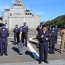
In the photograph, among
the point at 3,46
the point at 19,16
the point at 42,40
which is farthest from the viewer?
the point at 19,16

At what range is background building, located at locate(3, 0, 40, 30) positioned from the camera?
145 metres

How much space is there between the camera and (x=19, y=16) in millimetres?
148875

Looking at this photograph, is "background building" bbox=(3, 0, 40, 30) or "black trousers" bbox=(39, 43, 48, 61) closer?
"black trousers" bbox=(39, 43, 48, 61)

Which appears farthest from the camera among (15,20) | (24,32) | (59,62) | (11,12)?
(11,12)

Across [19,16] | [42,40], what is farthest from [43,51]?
[19,16]

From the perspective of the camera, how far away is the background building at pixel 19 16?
14512 centimetres

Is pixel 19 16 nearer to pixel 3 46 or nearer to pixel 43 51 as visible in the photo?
pixel 3 46

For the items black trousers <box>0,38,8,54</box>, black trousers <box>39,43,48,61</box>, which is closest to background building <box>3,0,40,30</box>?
black trousers <box>0,38,8,54</box>

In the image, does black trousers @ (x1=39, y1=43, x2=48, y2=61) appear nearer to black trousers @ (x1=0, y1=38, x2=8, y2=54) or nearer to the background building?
black trousers @ (x1=0, y1=38, x2=8, y2=54)

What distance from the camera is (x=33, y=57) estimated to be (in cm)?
1519

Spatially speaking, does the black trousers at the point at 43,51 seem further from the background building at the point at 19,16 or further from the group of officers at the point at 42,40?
the background building at the point at 19,16

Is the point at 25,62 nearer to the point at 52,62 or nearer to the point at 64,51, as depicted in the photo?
A: the point at 52,62

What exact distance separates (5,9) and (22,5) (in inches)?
457

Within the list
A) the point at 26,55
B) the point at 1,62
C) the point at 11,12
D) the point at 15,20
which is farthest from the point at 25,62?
the point at 11,12
